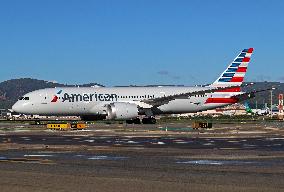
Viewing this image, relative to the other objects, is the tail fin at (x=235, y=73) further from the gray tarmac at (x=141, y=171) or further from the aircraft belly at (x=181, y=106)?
the gray tarmac at (x=141, y=171)

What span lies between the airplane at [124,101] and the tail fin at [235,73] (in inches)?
91.4

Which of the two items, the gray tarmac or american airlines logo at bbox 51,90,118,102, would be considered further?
american airlines logo at bbox 51,90,118,102

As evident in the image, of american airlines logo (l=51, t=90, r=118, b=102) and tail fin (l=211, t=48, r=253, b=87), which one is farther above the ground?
tail fin (l=211, t=48, r=253, b=87)

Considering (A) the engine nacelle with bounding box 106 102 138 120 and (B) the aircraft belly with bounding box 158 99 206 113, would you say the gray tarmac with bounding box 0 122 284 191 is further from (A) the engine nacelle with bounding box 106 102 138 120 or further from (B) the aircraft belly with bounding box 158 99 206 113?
(B) the aircraft belly with bounding box 158 99 206 113

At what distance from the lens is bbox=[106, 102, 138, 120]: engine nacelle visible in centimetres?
8188

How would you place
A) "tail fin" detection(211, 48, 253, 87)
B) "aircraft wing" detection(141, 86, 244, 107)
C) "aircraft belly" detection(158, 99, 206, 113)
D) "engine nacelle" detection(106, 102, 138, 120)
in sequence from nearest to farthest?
"engine nacelle" detection(106, 102, 138, 120) → "aircraft wing" detection(141, 86, 244, 107) → "aircraft belly" detection(158, 99, 206, 113) → "tail fin" detection(211, 48, 253, 87)

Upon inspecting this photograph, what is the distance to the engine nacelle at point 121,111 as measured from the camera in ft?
269

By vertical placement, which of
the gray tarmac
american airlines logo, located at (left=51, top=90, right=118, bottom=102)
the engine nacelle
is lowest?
the gray tarmac

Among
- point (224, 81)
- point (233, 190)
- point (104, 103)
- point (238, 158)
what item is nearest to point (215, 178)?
point (233, 190)

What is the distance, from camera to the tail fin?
95.9 meters

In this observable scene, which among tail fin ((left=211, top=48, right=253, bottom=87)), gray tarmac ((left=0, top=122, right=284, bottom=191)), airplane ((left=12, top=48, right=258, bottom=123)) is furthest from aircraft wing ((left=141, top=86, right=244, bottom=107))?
gray tarmac ((left=0, top=122, right=284, bottom=191))

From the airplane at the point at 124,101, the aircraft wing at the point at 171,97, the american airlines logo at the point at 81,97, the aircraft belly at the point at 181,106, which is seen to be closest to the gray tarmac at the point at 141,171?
the airplane at the point at 124,101

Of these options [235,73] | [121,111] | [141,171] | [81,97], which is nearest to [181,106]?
[235,73]

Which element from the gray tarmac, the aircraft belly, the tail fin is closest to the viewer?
the gray tarmac
